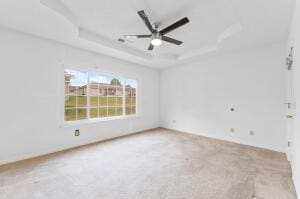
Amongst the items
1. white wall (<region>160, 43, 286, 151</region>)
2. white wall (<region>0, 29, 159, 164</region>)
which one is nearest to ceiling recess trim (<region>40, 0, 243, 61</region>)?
white wall (<region>160, 43, 286, 151</region>)

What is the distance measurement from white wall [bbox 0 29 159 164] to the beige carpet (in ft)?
1.01

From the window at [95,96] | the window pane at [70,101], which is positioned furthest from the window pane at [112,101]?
the window pane at [70,101]

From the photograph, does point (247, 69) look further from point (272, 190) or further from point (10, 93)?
point (10, 93)

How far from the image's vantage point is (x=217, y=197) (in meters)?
1.75

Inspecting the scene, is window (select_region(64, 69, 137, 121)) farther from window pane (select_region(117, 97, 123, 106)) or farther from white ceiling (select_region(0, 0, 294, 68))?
white ceiling (select_region(0, 0, 294, 68))

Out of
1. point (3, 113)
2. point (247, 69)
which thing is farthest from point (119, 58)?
point (247, 69)

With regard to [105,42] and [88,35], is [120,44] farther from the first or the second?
[88,35]

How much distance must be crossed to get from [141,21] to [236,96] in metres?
3.09

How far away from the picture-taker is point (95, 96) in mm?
3961

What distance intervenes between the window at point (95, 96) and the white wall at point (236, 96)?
1.83 metres

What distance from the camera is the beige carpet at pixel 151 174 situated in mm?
1814

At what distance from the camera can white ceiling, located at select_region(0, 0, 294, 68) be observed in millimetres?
2080

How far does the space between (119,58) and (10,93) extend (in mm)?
2615

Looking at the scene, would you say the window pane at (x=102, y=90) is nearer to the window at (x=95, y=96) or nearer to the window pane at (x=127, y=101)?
the window at (x=95, y=96)
